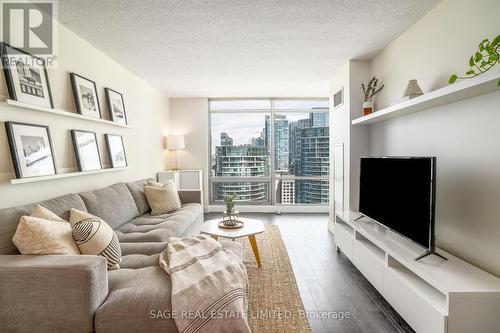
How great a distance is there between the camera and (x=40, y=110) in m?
2.21

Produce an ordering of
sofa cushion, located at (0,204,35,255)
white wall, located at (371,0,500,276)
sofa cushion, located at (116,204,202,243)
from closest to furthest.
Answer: sofa cushion, located at (0,204,35,255) < white wall, located at (371,0,500,276) < sofa cushion, located at (116,204,202,243)

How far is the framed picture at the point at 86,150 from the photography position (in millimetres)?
2733

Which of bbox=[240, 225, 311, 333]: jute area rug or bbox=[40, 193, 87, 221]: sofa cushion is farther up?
bbox=[40, 193, 87, 221]: sofa cushion

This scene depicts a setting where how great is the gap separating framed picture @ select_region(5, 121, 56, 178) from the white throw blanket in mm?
1303

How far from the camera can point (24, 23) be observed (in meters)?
2.19

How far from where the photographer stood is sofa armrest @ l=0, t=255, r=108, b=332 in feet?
4.53

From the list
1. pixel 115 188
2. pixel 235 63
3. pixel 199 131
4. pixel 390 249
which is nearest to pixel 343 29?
pixel 235 63

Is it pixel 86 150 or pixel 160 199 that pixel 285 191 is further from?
pixel 86 150

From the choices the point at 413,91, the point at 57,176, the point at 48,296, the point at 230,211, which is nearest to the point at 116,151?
the point at 57,176

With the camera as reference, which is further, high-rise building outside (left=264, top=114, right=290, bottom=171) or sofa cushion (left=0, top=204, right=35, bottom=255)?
high-rise building outside (left=264, top=114, right=290, bottom=171)

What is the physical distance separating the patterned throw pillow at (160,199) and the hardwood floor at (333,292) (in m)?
1.68

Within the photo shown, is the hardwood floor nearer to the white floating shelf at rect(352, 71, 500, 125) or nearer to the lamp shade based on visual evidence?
the white floating shelf at rect(352, 71, 500, 125)

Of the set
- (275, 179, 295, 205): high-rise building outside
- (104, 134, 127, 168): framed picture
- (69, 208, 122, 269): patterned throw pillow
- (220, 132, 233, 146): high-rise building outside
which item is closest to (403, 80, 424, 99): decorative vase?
(69, 208, 122, 269): patterned throw pillow
